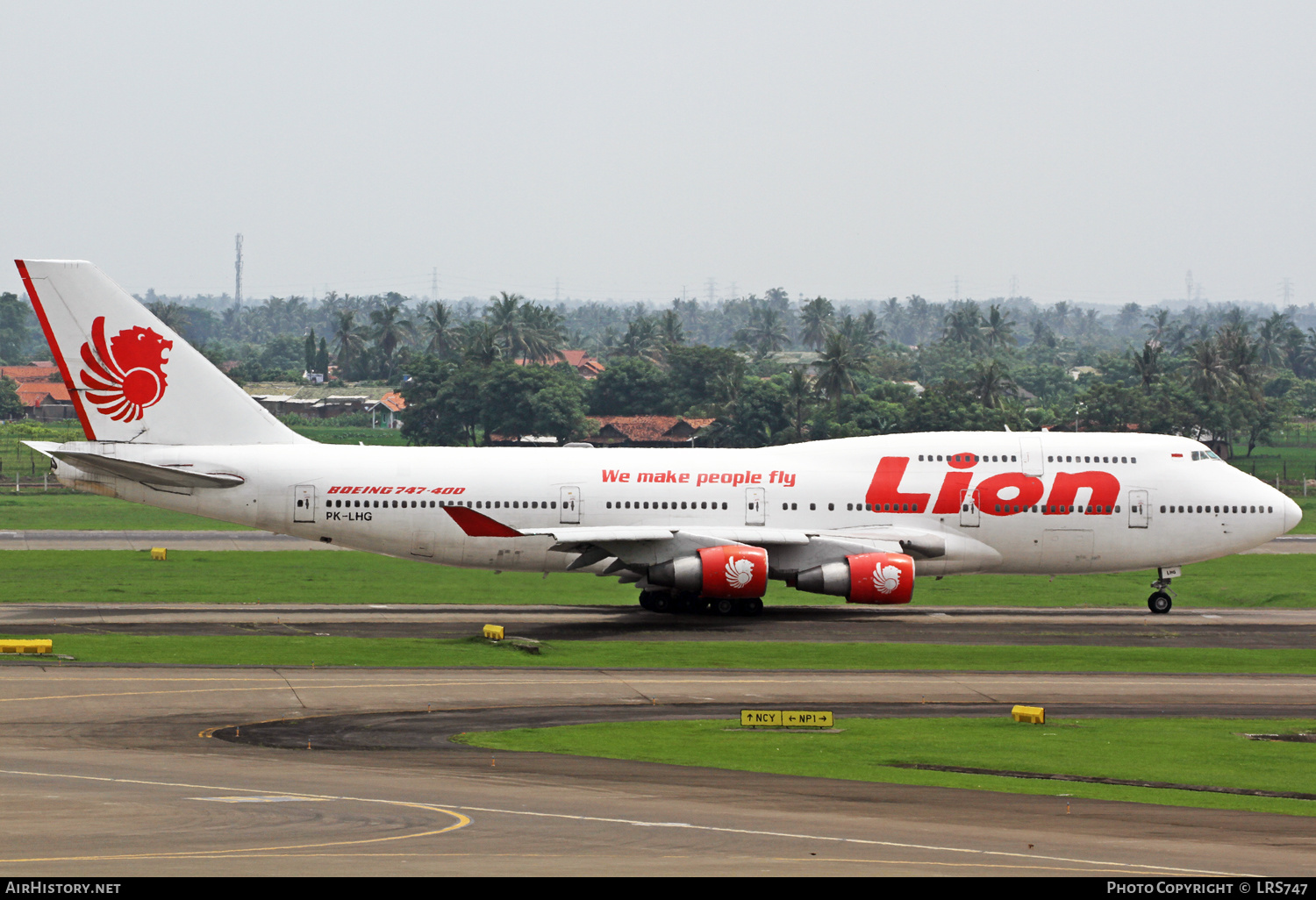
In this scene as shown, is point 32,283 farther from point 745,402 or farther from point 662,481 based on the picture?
point 745,402

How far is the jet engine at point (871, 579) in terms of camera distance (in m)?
46.5

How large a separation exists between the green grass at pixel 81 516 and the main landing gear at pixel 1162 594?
1662 inches

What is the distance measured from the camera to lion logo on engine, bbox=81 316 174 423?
48.0 m

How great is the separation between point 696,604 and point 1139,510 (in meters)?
14.8

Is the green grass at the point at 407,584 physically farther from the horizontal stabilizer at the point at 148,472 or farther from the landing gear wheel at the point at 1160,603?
the horizontal stabilizer at the point at 148,472

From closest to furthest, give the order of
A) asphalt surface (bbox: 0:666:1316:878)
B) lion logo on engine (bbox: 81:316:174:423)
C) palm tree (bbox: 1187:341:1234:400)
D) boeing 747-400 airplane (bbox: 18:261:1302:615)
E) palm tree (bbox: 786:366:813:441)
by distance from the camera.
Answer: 1. asphalt surface (bbox: 0:666:1316:878)
2. boeing 747-400 airplane (bbox: 18:261:1302:615)
3. lion logo on engine (bbox: 81:316:174:423)
4. palm tree (bbox: 786:366:813:441)
5. palm tree (bbox: 1187:341:1234:400)

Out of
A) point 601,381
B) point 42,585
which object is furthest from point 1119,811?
point 601,381

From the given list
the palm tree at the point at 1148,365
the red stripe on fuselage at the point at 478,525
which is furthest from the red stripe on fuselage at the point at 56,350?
the palm tree at the point at 1148,365

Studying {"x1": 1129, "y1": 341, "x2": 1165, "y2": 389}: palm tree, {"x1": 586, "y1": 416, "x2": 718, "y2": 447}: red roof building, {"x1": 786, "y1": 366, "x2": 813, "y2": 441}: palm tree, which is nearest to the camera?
{"x1": 786, "y1": 366, "x2": 813, "y2": 441}: palm tree

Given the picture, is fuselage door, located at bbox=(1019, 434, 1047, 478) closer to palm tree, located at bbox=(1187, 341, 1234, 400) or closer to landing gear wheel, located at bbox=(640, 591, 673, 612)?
landing gear wheel, located at bbox=(640, 591, 673, 612)

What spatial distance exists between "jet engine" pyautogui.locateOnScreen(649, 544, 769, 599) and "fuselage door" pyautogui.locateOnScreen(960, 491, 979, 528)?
7231 mm

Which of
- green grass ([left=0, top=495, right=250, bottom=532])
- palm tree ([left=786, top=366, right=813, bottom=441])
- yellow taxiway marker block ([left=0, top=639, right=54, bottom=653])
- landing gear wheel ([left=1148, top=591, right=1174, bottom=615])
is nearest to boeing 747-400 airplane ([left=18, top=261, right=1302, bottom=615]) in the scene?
landing gear wheel ([left=1148, top=591, right=1174, bottom=615])

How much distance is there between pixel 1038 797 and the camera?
24250mm

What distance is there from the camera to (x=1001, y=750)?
94.9 ft
